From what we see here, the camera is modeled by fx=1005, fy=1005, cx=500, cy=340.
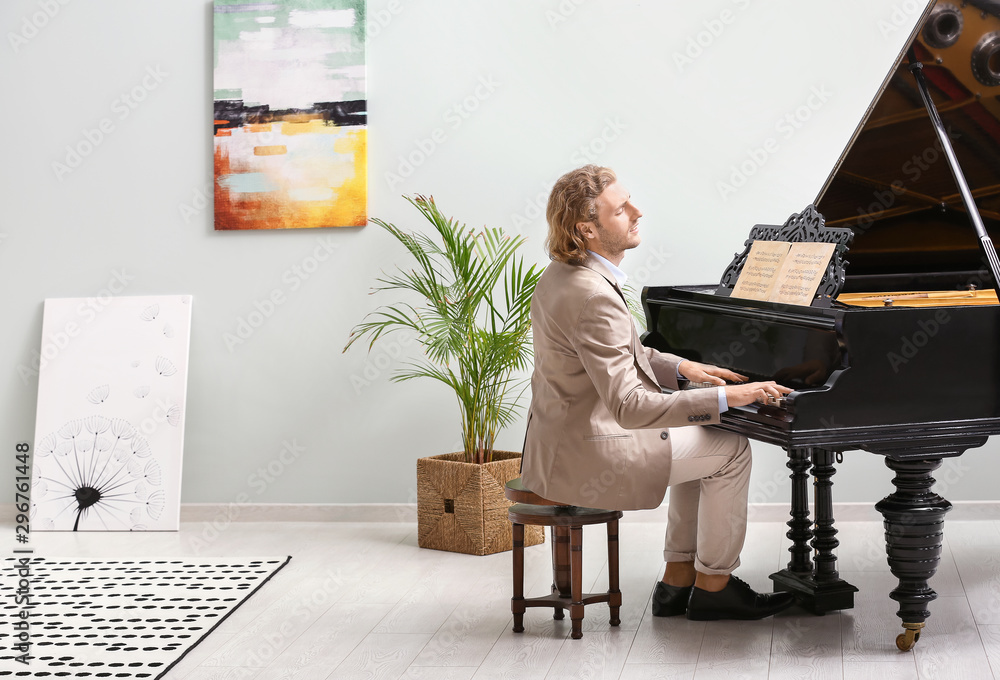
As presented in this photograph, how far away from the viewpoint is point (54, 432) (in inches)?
185

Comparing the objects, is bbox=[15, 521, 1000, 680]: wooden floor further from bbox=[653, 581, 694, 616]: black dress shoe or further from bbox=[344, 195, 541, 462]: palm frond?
bbox=[344, 195, 541, 462]: palm frond

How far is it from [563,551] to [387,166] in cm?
217

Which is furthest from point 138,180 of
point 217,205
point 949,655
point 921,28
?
point 949,655

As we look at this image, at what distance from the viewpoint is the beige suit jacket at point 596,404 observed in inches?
108

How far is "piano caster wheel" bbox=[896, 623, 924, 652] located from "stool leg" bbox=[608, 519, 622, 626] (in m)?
0.81

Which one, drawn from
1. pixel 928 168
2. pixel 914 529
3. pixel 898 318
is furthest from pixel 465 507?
pixel 928 168

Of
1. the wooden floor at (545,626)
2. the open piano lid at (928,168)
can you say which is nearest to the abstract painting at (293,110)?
the wooden floor at (545,626)

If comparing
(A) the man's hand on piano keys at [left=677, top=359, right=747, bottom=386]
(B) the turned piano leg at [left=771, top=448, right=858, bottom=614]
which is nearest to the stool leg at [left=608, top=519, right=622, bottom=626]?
(A) the man's hand on piano keys at [left=677, top=359, right=747, bottom=386]

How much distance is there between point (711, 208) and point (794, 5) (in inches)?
36.9

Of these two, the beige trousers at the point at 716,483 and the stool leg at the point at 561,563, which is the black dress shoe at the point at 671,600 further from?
the stool leg at the point at 561,563

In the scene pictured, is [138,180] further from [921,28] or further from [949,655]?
[949,655]

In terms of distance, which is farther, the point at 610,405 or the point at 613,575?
the point at 613,575

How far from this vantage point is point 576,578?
119 inches

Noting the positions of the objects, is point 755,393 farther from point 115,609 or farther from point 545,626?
point 115,609
